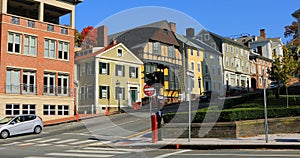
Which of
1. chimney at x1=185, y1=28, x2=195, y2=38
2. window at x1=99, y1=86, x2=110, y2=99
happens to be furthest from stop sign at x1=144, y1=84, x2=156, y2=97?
chimney at x1=185, y1=28, x2=195, y2=38

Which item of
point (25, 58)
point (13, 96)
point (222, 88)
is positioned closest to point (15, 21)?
point (25, 58)

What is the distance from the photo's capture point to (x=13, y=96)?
3338 centimetres

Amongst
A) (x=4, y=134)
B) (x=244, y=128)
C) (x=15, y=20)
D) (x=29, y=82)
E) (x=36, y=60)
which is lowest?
(x=4, y=134)

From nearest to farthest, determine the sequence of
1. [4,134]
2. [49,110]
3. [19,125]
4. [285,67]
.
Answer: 1. [4,134]
2. [19,125]
3. [285,67]
4. [49,110]

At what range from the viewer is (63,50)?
38.1m

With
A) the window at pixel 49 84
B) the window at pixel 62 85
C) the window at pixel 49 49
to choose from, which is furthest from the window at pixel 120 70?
the window at pixel 62 85

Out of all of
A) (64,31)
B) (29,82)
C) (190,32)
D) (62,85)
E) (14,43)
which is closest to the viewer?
(190,32)

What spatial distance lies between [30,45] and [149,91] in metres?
31.6

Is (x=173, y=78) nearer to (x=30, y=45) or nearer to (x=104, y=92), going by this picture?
(x=104, y=92)

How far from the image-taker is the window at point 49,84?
36344mm

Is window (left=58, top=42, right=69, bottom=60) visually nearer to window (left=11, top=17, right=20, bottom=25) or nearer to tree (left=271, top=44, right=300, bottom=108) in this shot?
window (left=11, top=17, right=20, bottom=25)

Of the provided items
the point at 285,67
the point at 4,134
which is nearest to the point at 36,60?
the point at 4,134

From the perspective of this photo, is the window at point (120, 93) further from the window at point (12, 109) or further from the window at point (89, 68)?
the window at point (12, 109)

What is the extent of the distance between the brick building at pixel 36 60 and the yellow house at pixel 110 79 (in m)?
27.4
